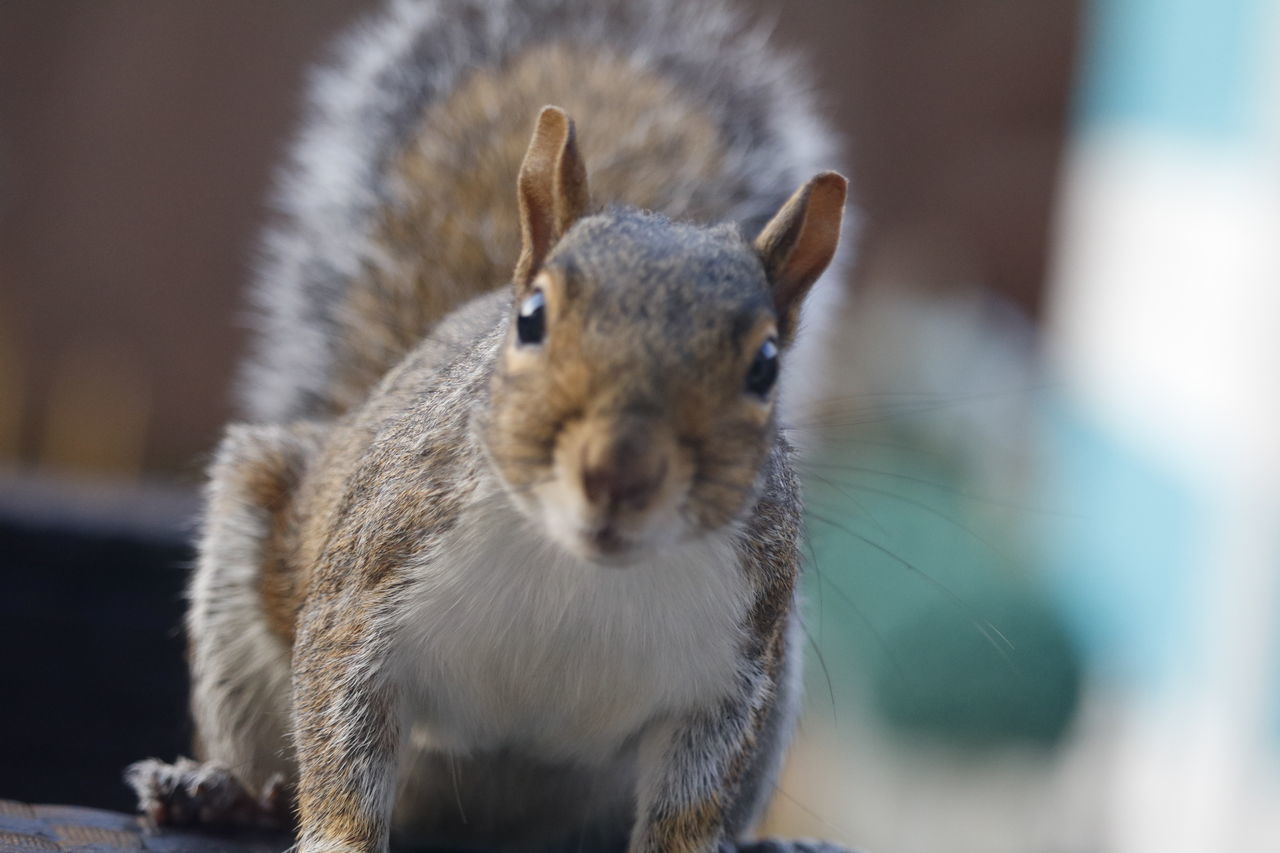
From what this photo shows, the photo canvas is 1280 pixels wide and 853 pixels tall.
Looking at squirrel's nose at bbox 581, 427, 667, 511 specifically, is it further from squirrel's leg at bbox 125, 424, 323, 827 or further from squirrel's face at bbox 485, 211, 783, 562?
squirrel's leg at bbox 125, 424, 323, 827

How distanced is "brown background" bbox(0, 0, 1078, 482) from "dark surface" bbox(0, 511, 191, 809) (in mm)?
1729

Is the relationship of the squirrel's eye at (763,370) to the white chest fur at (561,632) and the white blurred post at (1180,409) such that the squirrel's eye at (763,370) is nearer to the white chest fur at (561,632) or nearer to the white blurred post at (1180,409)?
the white chest fur at (561,632)

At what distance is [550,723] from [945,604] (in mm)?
2139

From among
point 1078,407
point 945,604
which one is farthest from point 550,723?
point 1078,407

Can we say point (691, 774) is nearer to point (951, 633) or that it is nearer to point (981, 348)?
point (951, 633)

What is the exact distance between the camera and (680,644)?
109 centimetres

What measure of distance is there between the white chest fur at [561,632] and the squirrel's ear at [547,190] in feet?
0.66

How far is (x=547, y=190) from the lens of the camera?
3.53 ft

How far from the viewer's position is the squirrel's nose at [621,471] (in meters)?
0.85

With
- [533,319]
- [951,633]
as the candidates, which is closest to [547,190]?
[533,319]

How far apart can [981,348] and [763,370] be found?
296cm

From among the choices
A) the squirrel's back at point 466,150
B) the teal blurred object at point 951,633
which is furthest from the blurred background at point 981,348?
the squirrel's back at point 466,150

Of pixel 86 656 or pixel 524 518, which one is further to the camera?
pixel 86 656

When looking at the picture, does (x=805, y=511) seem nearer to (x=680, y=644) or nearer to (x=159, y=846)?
(x=680, y=644)
